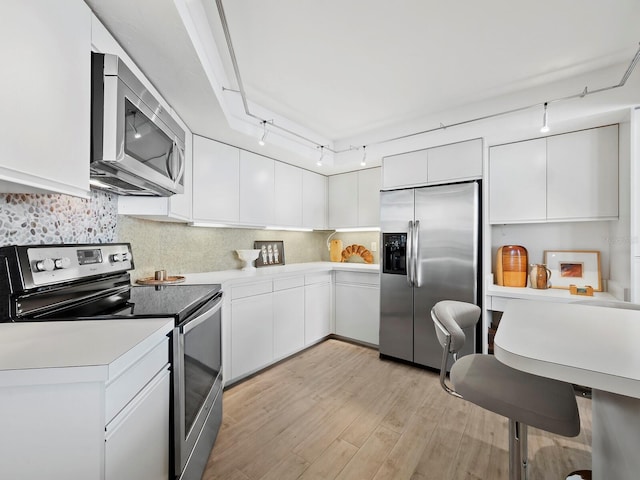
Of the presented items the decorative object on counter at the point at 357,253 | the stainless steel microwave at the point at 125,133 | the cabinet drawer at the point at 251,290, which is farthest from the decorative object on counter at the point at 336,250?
the stainless steel microwave at the point at 125,133

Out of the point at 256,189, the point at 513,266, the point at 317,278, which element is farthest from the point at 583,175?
the point at 256,189

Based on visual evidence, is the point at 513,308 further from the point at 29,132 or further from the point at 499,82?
the point at 29,132

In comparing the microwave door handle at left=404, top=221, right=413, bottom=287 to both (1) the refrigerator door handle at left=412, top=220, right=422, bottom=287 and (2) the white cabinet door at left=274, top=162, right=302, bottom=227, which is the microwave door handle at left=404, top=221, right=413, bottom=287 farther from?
(2) the white cabinet door at left=274, top=162, right=302, bottom=227

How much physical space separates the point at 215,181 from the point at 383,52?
1.74m

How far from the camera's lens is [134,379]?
951mm

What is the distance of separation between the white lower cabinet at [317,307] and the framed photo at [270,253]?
54cm

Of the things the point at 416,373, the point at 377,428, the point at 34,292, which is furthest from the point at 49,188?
the point at 416,373

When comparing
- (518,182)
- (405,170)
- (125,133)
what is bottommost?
(125,133)

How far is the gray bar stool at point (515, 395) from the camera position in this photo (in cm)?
100

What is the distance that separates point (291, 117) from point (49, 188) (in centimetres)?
242

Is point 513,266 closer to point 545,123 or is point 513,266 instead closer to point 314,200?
point 545,123

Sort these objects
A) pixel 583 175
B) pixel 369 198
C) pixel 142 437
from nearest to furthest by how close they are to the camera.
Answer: pixel 142 437 < pixel 583 175 < pixel 369 198

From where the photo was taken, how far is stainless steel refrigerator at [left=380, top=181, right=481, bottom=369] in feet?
8.60

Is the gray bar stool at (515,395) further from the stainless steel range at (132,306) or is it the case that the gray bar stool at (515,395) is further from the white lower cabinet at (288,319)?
the white lower cabinet at (288,319)
